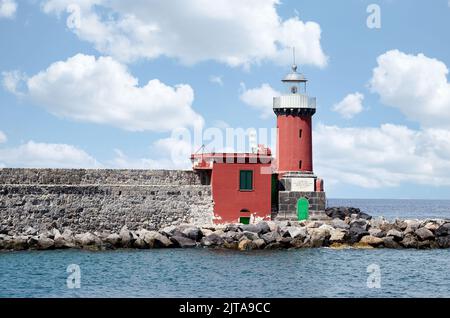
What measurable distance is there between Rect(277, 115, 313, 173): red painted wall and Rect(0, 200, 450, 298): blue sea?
5780 mm

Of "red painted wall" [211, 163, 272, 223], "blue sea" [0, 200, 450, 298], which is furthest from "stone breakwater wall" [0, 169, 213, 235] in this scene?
"blue sea" [0, 200, 450, 298]

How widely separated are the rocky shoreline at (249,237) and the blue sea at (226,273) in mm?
676

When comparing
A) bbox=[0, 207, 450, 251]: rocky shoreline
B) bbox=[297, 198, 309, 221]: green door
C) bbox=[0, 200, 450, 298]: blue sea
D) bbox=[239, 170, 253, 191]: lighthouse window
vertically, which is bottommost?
bbox=[0, 200, 450, 298]: blue sea

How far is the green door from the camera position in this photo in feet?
104

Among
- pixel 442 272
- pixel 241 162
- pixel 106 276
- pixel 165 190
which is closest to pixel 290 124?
pixel 241 162

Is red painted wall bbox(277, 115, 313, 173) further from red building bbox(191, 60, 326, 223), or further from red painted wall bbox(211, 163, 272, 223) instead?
red painted wall bbox(211, 163, 272, 223)

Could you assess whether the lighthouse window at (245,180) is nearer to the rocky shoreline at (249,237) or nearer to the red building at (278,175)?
the red building at (278,175)

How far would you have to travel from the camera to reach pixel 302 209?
31.9 metres

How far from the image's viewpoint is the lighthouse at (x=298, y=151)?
32.1 meters

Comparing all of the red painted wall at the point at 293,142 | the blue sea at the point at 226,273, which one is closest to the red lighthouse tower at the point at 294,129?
the red painted wall at the point at 293,142

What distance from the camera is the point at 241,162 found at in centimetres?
3022

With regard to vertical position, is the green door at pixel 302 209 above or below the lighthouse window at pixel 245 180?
below

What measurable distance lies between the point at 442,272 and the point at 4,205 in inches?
610
